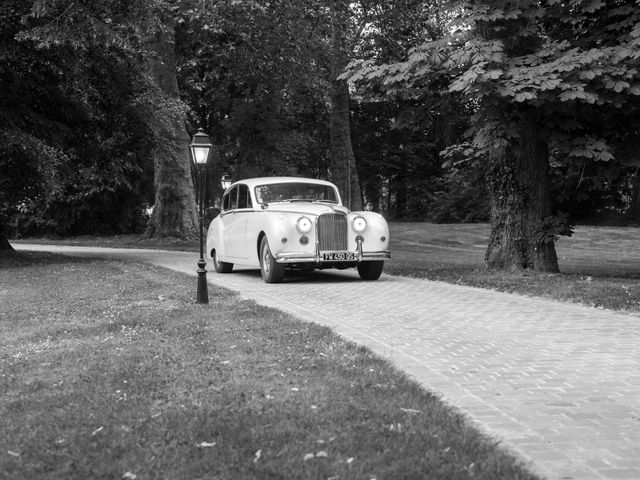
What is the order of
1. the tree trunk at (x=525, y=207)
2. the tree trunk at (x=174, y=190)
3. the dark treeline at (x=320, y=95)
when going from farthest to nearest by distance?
the tree trunk at (x=174, y=190) → the tree trunk at (x=525, y=207) → the dark treeline at (x=320, y=95)

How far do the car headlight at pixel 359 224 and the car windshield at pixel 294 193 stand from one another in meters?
1.36

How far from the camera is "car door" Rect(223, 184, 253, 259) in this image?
14672 millimetres

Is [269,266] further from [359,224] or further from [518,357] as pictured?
[518,357]

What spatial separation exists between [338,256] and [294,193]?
1973 mm

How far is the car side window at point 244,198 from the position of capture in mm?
14750

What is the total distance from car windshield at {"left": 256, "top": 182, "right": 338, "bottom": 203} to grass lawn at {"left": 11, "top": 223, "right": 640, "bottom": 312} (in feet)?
6.89

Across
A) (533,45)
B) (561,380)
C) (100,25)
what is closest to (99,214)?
(100,25)

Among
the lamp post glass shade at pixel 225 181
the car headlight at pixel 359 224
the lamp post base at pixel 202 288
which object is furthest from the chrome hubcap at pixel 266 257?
the lamp post glass shade at pixel 225 181

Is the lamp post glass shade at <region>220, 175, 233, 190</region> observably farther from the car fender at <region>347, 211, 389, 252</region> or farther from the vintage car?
the car fender at <region>347, 211, 389, 252</region>

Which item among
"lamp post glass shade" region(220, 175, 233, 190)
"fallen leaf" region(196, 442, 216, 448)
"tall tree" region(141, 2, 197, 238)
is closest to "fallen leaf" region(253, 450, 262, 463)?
"fallen leaf" region(196, 442, 216, 448)

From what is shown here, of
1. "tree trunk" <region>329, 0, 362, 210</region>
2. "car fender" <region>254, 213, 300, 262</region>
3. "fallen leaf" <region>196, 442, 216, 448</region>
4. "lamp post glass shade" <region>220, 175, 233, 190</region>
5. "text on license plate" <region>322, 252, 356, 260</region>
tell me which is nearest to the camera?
"fallen leaf" <region>196, 442, 216, 448</region>

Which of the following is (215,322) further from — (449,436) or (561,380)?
(449,436)

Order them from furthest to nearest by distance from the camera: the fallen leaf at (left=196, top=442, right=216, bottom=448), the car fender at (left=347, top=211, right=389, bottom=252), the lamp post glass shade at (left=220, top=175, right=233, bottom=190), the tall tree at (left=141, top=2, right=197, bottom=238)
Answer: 1. the lamp post glass shade at (left=220, top=175, right=233, bottom=190)
2. the tall tree at (left=141, top=2, right=197, bottom=238)
3. the car fender at (left=347, top=211, right=389, bottom=252)
4. the fallen leaf at (left=196, top=442, right=216, bottom=448)

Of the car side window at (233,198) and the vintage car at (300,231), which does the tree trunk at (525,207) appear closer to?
the vintage car at (300,231)
